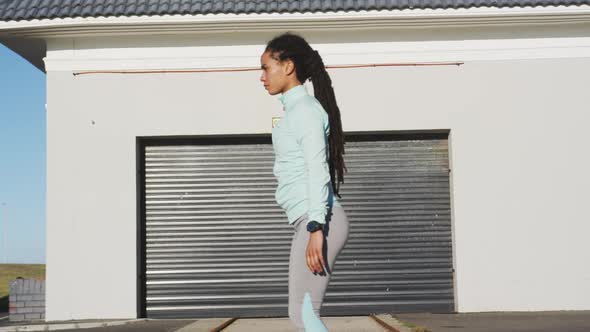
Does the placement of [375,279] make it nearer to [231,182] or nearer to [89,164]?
[231,182]

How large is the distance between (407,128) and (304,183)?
299 inches

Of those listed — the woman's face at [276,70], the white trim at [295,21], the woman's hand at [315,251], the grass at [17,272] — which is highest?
the white trim at [295,21]

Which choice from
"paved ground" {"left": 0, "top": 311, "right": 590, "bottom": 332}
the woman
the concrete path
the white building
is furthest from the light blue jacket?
the white building

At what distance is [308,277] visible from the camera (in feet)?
11.6

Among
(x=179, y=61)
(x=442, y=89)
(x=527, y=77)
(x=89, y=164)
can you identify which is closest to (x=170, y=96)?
(x=179, y=61)

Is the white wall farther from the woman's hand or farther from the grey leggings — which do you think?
the woman's hand

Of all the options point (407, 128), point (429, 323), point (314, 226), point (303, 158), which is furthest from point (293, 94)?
point (407, 128)

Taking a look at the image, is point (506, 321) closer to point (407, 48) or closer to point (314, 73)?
point (407, 48)

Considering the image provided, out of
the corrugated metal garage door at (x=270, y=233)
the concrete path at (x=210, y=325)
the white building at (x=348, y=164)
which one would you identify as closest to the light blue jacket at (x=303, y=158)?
the concrete path at (x=210, y=325)

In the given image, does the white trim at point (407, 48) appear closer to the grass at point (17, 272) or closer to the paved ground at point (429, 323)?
the paved ground at point (429, 323)

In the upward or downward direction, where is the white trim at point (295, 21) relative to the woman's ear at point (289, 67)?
upward

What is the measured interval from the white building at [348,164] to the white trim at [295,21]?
0.05m

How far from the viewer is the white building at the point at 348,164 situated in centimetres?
1094

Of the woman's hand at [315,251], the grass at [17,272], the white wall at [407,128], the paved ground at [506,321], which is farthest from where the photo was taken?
the grass at [17,272]
